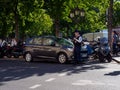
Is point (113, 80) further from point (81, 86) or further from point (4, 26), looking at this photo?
point (4, 26)

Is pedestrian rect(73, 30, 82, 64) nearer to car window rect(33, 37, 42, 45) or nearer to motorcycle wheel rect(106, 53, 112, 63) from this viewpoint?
motorcycle wheel rect(106, 53, 112, 63)

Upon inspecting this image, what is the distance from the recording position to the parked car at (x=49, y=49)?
22.3 meters

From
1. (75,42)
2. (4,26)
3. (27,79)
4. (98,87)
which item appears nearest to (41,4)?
(75,42)

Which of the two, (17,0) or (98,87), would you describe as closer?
(98,87)

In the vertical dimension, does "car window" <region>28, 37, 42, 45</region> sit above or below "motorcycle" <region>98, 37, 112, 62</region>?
above

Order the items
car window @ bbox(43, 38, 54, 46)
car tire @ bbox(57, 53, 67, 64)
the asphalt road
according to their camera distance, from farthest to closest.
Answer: car window @ bbox(43, 38, 54, 46) → car tire @ bbox(57, 53, 67, 64) → the asphalt road

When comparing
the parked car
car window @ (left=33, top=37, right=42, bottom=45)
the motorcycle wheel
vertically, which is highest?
car window @ (left=33, top=37, right=42, bottom=45)

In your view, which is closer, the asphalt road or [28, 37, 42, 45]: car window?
the asphalt road

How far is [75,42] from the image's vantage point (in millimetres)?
21484

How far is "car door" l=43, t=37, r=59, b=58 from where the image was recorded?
896 inches

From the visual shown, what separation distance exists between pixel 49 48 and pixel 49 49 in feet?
0.18

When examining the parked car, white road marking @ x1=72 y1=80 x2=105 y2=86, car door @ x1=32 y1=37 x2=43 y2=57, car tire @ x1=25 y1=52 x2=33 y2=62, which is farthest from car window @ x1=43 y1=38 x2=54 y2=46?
white road marking @ x1=72 y1=80 x2=105 y2=86

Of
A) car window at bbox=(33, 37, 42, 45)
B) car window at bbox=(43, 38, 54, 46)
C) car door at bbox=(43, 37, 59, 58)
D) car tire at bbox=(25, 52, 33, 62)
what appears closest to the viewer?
car door at bbox=(43, 37, 59, 58)

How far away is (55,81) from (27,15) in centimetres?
2000
